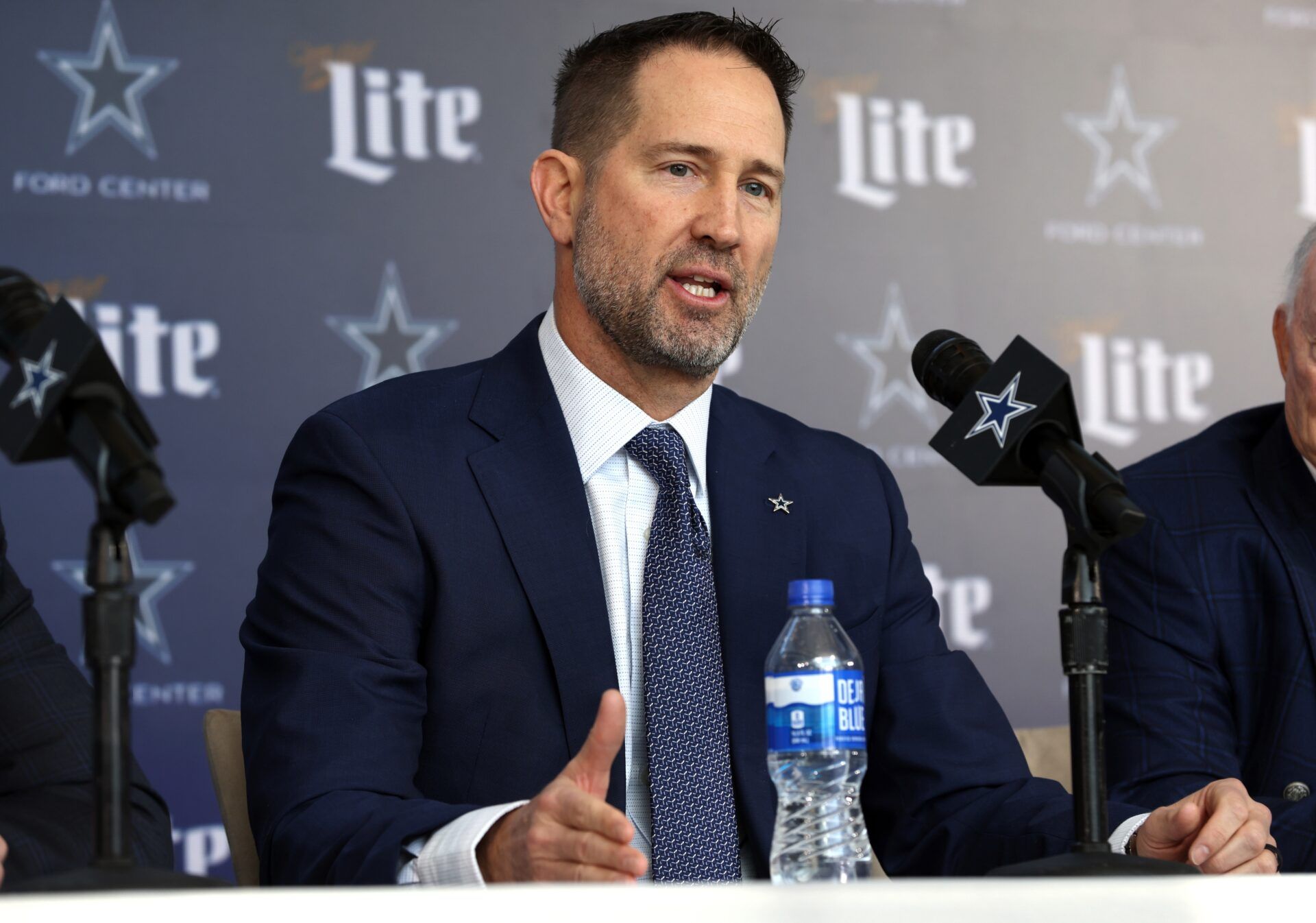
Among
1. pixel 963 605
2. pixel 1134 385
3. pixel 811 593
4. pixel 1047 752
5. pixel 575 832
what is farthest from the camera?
pixel 1134 385

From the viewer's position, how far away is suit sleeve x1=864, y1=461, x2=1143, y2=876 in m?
1.98

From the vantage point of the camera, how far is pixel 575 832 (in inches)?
55.3

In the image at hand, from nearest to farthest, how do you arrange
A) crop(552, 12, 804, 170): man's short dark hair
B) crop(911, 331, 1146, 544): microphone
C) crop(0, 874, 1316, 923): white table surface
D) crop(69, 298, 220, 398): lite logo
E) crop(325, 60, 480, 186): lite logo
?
1. crop(0, 874, 1316, 923): white table surface
2. crop(911, 331, 1146, 544): microphone
3. crop(552, 12, 804, 170): man's short dark hair
4. crop(69, 298, 220, 398): lite logo
5. crop(325, 60, 480, 186): lite logo

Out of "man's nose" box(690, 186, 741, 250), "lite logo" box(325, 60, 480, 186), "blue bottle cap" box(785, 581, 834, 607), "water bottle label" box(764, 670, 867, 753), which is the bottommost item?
"water bottle label" box(764, 670, 867, 753)

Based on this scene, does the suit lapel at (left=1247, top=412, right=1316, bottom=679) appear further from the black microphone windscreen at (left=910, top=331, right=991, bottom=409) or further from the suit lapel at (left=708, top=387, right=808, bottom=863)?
the black microphone windscreen at (left=910, top=331, right=991, bottom=409)

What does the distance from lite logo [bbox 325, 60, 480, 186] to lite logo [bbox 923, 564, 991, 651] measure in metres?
1.50

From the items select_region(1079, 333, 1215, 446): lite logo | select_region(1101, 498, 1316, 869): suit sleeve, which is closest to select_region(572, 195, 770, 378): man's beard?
select_region(1101, 498, 1316, 869): suit sleeve

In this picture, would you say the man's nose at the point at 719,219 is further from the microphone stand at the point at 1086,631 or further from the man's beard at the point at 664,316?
the microphone stand at the point at 1086,631

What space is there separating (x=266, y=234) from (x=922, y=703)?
6.43ft

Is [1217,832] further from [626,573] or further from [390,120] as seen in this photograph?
[390,120]

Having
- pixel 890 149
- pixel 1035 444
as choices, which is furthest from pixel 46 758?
pixel 890 149

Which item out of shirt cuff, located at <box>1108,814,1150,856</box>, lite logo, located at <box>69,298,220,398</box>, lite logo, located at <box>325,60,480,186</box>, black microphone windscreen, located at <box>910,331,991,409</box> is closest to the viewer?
black microphone windscreen, located at <box>910,331,991,409</box>

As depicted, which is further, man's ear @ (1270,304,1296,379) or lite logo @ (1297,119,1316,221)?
lite logo @ (1297,119,1316,221)

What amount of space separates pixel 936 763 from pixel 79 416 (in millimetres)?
1267
